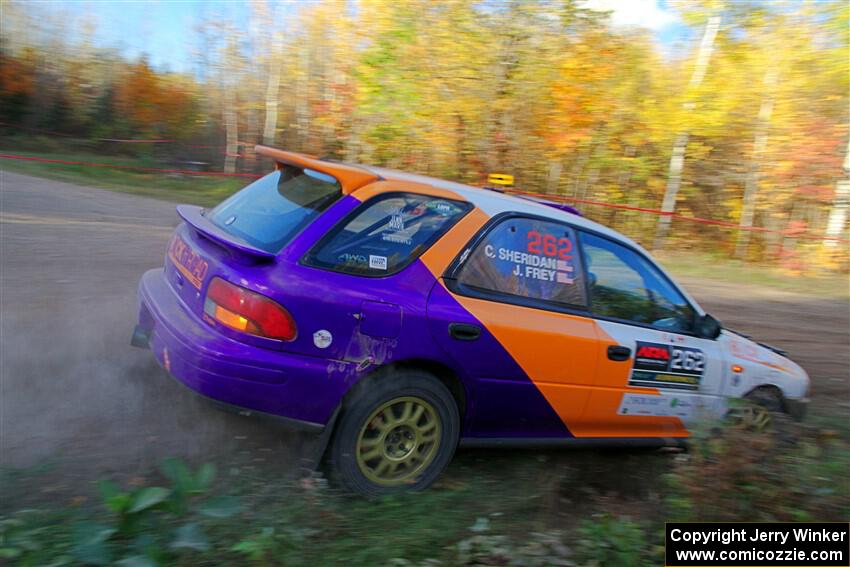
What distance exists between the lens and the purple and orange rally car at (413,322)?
138 inches

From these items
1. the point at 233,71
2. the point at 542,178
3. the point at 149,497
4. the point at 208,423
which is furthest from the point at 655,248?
the point at 149,497

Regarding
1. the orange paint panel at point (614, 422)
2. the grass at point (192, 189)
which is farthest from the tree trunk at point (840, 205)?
the orange paint panel at point (614, 422)

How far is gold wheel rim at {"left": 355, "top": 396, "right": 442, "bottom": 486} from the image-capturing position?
3.67m

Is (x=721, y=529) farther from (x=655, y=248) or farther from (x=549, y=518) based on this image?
(x=655, y=248)

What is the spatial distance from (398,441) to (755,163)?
56.8ft

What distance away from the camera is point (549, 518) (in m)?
3.76

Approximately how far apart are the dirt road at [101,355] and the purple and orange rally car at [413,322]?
54 cm

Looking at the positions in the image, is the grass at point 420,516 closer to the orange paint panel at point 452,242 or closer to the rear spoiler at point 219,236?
the rear spoiler at point 219,236

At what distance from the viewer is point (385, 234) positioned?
379 cm

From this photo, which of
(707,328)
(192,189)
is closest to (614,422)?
(707,328)

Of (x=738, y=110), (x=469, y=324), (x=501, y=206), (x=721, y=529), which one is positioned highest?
(x=738, y=110)

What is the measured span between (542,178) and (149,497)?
16.3 metres

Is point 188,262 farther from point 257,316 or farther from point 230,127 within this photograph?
point 230,127

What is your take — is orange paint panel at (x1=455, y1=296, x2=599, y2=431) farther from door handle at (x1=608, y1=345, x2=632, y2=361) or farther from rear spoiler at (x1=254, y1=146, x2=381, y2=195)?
rear spoiler at (x1=254, y1=146, x2=381, y2=195)
